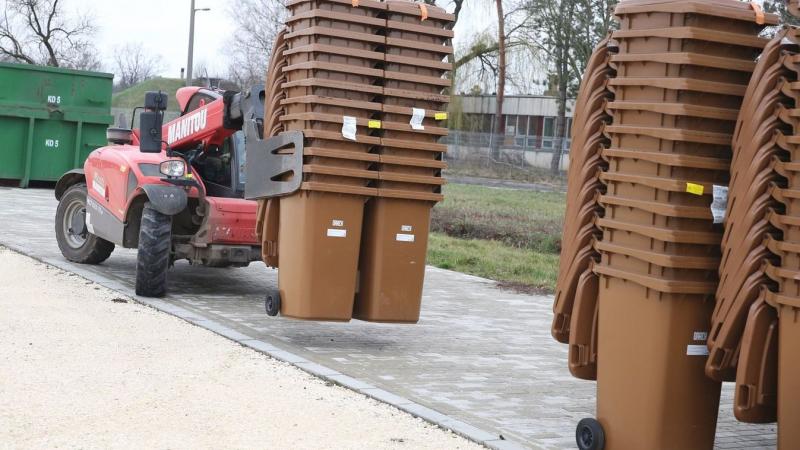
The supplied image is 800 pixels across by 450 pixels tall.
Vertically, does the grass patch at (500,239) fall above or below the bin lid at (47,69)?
below

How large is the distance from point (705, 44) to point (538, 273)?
9349 mm

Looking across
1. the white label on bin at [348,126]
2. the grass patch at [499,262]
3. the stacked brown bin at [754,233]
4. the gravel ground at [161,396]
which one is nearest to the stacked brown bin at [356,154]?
the white label on bin at [348,126]

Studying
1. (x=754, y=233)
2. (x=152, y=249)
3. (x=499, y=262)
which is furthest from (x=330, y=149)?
(x=499, y=262)

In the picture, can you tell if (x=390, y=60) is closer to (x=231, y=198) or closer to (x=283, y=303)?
(x=283, y=303)

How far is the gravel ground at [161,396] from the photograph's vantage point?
20.7ft

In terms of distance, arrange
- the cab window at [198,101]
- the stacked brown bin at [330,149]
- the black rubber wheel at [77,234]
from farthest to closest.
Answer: the black rubber wheel at [77,234] → the cab window at [198,101] → the stacked brown bin at [330,149]

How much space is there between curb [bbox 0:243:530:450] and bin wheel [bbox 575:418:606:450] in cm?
35

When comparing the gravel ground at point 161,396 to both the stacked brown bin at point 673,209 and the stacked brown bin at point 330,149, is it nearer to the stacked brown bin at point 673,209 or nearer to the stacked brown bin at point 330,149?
the stacked brown bin at point 330,149

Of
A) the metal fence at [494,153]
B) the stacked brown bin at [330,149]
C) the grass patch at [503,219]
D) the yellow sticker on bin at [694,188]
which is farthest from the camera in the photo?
the metal fence at [494,153]

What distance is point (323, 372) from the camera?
823cm

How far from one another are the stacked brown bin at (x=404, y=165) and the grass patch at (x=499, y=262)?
4.68m

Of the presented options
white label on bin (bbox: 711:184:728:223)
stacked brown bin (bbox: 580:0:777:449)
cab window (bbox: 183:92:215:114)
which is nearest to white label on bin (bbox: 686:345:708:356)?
stacked brown bin (bbox: 580:0:777:449)

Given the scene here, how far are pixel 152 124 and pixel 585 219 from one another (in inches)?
246

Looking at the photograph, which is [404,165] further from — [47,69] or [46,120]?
[47,69]
